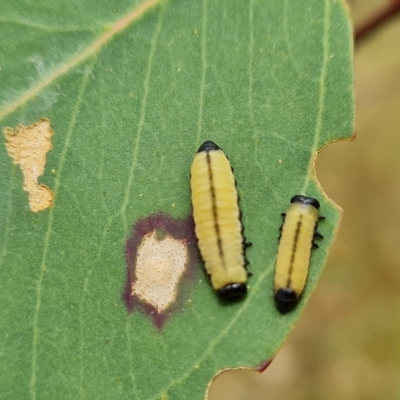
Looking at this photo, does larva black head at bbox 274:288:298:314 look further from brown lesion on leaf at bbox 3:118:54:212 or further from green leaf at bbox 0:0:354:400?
brown lesion on leaf at bbox 3:118:54:212

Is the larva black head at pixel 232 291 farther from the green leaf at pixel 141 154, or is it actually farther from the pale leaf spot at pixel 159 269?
the pale leaf spot at pixel 159 269

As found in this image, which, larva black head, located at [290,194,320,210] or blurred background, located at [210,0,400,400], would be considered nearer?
larva black head, located at [290,194,320,210]

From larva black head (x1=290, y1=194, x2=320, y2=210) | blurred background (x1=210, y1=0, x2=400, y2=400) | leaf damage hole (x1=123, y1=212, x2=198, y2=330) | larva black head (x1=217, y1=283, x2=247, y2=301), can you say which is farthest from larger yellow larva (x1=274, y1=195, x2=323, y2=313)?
blurred background (x1=210, y1=0, x2=400, y2=400)

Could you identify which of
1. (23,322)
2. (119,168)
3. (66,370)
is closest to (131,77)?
(119,168)

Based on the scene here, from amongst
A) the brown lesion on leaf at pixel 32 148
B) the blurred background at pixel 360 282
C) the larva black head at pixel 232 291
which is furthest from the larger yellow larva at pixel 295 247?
the blurred background at pixel 360 282

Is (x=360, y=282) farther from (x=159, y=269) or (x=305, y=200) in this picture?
(x=159, y=269)

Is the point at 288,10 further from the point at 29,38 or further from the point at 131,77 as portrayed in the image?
the point at 29,38

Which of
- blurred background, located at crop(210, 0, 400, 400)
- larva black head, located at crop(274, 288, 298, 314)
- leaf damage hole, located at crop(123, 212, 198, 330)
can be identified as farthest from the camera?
blurred background, located at crop(210, 0, 400, 400)
